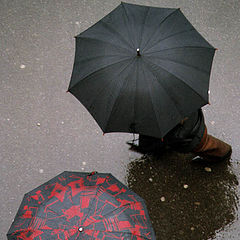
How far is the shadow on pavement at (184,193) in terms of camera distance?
3434 millimetres

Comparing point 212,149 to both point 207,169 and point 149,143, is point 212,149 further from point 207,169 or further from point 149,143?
point 149,143

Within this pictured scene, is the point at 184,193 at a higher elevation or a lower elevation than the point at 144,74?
lower

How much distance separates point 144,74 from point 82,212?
3.48 feet

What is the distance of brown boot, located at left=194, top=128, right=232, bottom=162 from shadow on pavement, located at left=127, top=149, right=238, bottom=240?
166mm

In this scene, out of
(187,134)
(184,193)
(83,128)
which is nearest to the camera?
(187,134)

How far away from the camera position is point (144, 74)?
2.61m

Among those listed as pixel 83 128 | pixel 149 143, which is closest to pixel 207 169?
pixel 149 143

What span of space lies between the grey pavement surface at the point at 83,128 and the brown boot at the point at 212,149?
18cm

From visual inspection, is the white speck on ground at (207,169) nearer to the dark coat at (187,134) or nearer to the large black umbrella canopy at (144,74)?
the dark coat at (187,134)

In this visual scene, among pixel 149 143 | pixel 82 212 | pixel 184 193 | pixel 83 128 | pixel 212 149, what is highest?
pixel 83 128

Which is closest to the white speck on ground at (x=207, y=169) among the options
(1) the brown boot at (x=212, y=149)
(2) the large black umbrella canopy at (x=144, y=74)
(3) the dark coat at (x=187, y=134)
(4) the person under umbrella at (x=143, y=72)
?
(1) the brown boot at (x=212, y=149)

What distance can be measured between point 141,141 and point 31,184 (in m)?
1.25

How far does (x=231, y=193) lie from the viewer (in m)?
3.57

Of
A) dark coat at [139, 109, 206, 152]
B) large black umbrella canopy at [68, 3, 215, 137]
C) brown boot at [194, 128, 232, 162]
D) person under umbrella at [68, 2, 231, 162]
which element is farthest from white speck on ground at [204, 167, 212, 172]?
large black umbrella canopy at [68, 3, 215, 137]
